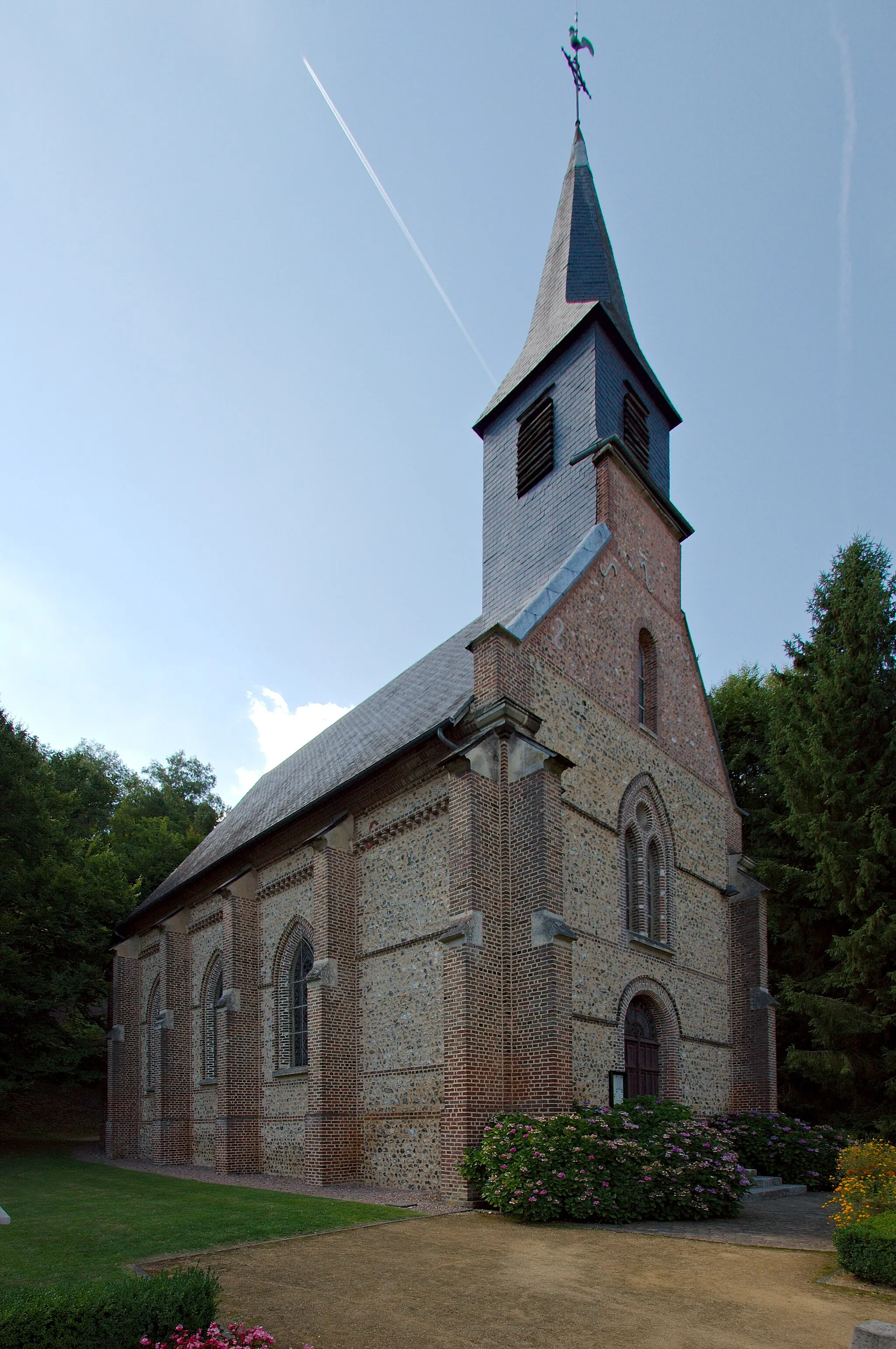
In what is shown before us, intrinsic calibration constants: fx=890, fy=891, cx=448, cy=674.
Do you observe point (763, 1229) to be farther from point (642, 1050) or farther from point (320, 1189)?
point (320, 1189)

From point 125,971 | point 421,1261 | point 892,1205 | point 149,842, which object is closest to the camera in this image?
point 421,1261

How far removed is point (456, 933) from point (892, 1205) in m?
5.62

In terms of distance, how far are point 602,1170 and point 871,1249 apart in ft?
11.9

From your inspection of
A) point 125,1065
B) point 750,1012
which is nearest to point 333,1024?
point 750,1012

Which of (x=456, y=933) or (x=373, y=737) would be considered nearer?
(x=456, y=933)

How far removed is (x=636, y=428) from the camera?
752 inches

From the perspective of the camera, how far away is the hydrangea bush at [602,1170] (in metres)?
10.2

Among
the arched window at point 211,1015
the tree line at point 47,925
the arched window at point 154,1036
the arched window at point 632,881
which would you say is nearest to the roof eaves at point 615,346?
the arched window at point 632,881

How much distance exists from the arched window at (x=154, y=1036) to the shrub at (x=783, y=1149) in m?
14.1

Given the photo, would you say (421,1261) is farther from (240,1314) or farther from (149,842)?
(149,842)

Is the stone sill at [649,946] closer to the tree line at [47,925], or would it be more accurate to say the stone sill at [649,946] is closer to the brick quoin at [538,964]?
the brick quoin at [538,964]

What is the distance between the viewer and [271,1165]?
16766mm

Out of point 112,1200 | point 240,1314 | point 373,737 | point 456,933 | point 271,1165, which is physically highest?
point 373,737

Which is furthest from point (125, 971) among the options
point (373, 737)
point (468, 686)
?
point (468, 686)
